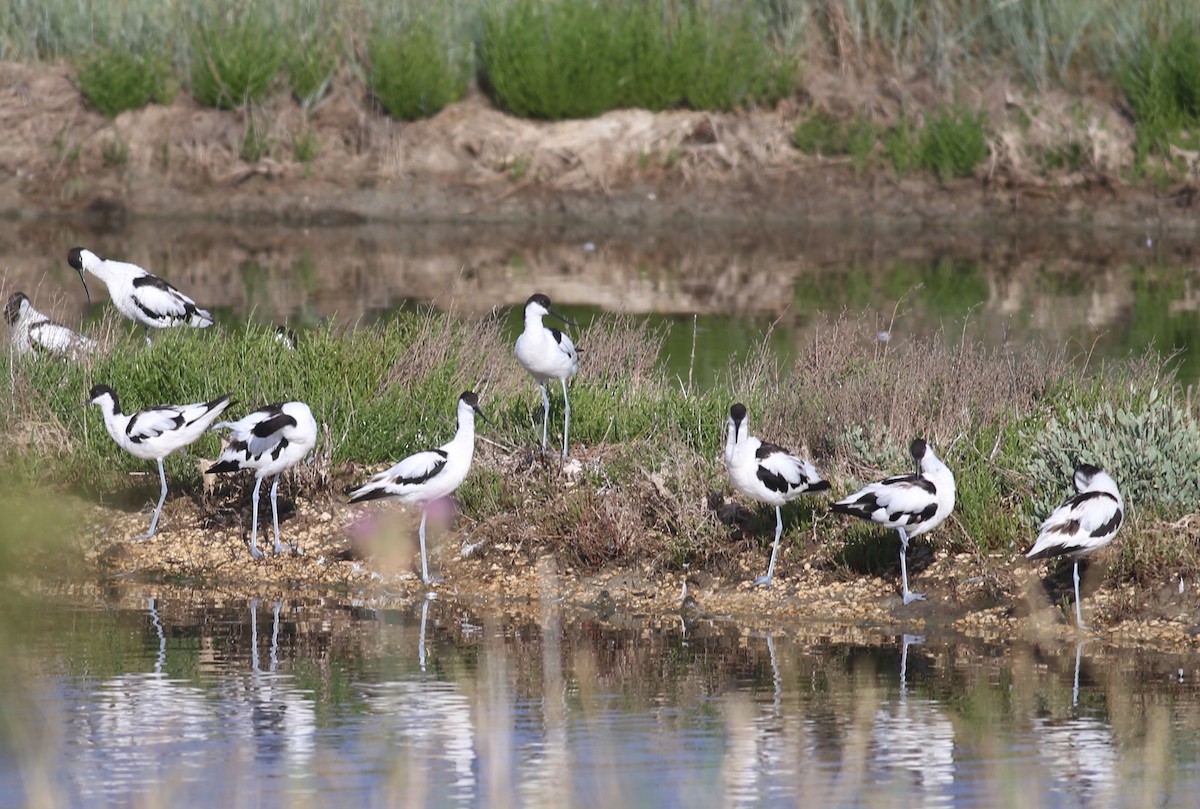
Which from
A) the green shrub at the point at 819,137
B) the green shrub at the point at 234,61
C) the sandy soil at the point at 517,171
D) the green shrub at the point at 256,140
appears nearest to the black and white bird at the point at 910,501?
the sandy soil at the point at 517,171

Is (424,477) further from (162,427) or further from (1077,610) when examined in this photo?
(1077,610)

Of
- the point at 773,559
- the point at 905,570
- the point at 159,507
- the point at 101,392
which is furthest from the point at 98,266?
the point at 905,570

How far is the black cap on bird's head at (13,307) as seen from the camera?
13.3 meters

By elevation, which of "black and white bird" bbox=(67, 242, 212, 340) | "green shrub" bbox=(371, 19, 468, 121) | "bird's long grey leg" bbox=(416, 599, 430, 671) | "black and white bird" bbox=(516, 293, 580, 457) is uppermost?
"green shrub" bbox=(371, 19, 468, 121)

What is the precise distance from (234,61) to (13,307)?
13267 millimetres

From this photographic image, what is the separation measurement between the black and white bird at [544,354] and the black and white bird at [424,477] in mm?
925

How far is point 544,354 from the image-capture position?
11.0 metres

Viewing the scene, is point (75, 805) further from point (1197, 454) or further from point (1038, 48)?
point (1038, 48)

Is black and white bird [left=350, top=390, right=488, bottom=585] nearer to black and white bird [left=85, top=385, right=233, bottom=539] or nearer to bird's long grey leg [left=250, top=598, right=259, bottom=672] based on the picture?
bird's long grey leg [left=250, top=598, right=259, bottom=672]

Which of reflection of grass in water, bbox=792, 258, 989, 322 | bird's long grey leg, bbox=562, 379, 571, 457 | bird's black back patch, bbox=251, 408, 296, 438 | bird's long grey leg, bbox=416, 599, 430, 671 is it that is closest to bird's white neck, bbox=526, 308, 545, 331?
bird's long grey leg, bbox=562, 379, 571, 457

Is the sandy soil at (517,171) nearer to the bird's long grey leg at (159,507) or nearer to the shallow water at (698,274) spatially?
the shallow water at (698,274)

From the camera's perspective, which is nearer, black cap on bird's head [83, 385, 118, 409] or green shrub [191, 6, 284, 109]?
black cap on bird's head [83, 385, 118, 409]

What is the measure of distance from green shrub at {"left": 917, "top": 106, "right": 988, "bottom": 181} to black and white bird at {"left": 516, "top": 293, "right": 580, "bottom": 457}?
15.0 m

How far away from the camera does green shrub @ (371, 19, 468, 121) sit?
26031 mm
